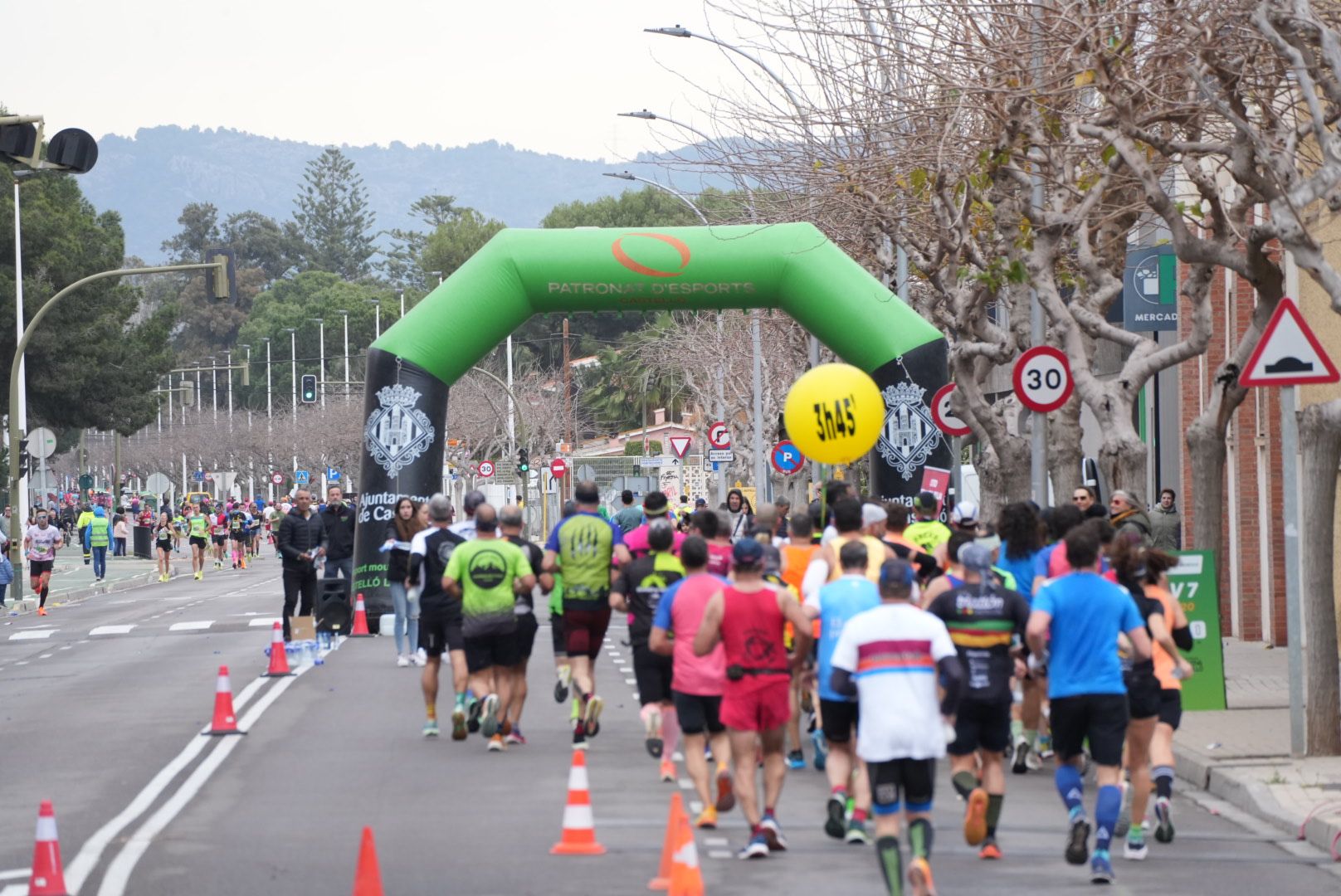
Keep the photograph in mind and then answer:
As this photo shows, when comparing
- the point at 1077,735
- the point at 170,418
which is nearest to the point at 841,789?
the point at 1077,735

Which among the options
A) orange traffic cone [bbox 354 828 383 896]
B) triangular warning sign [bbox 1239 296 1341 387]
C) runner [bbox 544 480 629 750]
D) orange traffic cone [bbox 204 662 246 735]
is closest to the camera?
orange traffic cone [bbox 354 828 383 896]

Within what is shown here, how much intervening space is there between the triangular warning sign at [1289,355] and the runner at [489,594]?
5.34m

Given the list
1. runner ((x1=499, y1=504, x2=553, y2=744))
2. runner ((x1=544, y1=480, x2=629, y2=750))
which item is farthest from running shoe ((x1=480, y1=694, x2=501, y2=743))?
runner ((x1=544, y1=480, x2=629, y2=750))

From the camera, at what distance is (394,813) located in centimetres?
1223

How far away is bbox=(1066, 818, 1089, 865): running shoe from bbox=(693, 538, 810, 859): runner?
1530 mm

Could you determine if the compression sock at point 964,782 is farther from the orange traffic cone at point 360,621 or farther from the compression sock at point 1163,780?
the orange traffic cone at point 360,621

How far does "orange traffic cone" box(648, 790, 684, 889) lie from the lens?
9.17 metres

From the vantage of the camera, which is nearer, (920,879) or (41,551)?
(920,879)

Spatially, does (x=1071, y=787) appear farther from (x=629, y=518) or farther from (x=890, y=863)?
(x=629, y=518)

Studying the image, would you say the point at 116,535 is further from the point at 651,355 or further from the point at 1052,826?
the point at 1052,826

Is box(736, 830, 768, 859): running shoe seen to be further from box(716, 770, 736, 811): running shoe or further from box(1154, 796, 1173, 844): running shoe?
box(1154, 796, 1173, 844): running shoe

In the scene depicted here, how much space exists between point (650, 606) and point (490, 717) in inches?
63.8

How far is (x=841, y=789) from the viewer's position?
1106cm

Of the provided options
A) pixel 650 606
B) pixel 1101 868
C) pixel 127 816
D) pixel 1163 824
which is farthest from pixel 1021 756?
pixel 127 816
